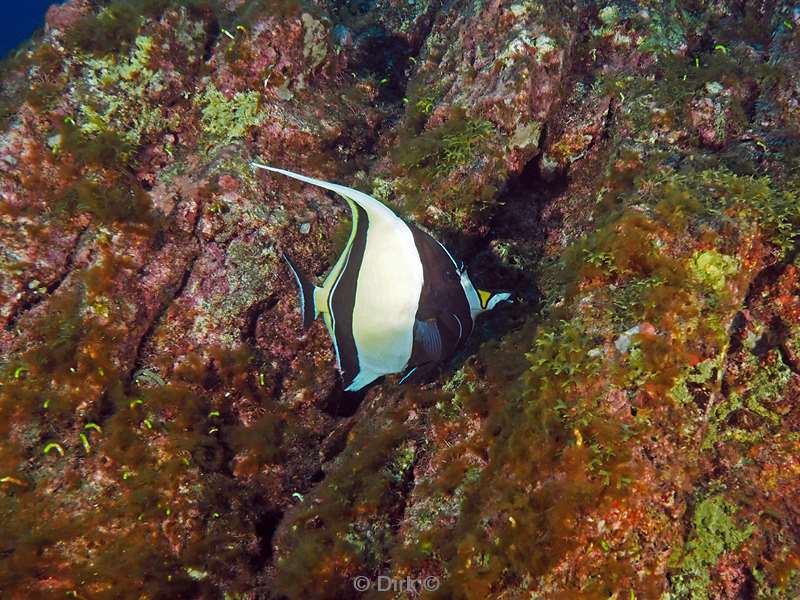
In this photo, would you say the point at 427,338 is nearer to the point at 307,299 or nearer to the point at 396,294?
the point at 396,294

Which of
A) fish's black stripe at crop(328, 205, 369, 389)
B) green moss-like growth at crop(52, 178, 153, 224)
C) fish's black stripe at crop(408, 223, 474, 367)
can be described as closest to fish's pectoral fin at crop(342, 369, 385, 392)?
fish's black stripe at crop(328, 205, 369, 389)

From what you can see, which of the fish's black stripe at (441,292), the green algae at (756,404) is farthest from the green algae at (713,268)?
the fish's black stripe at (441,292)

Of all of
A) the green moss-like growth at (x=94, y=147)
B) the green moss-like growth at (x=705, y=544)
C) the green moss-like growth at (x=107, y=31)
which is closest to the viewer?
the green moss-like growth at (x=705, y=544)

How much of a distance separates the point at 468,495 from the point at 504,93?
2769 millimetres

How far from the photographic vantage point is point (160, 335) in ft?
10.4

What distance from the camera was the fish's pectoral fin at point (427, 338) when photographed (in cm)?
188

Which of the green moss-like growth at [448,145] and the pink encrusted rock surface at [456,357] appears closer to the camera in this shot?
the pink encrusted rock surface at [456,357]

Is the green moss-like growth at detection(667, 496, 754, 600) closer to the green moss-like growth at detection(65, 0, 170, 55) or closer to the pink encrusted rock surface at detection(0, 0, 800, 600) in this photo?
the pink encrusted rock surface at detection(0, 0, 800, 600)

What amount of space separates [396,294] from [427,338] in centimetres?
22

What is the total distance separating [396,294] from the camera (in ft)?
6.18

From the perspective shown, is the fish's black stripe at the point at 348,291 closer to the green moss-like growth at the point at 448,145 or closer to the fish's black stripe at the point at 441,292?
the fish's black stripe at the point at 441,292

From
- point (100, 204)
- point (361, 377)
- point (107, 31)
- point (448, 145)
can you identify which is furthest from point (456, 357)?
point (107, 31)

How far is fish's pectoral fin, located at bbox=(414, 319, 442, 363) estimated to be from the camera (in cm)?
188

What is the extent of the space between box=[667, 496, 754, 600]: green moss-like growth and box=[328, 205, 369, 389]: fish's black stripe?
1514 mm
